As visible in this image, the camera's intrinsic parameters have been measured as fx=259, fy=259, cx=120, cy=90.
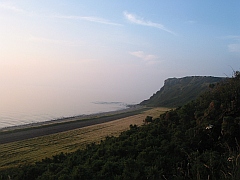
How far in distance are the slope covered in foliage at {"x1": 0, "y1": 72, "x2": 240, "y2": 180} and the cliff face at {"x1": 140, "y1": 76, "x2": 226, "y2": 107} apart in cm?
6808

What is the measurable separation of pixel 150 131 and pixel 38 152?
1537 centimetres

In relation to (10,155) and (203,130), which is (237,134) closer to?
(203,130)

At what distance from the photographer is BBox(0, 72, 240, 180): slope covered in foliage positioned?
611 cm

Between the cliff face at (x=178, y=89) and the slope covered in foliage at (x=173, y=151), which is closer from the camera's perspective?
the slope covered in foliage at (x=173, y=151)

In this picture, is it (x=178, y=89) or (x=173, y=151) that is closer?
(x=173, y=151)

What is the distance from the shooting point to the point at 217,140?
8.62 metres

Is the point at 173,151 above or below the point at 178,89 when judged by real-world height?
below

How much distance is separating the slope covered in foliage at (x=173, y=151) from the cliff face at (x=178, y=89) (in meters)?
68.1

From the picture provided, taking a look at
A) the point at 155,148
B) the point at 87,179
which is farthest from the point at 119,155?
the point at 87,179

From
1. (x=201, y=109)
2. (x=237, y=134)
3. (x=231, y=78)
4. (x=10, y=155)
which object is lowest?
(x=10, y=155)

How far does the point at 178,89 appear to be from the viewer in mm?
Result: 102562

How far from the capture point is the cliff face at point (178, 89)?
8246 centimetres

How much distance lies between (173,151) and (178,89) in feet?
319

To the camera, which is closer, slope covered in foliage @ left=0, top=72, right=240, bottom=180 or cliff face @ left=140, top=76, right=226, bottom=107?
slope covered in foliage @ left=0, top=72, right=240, bottom=180
